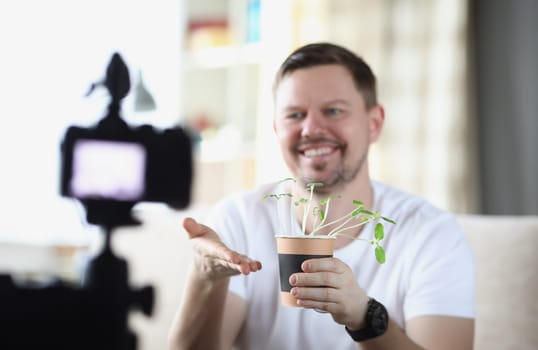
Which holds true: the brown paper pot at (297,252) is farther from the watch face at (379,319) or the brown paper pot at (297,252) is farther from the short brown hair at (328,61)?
the short brown hair at (328,61)

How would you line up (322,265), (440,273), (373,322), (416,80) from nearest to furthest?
(322,265) < (373,322) < (440,273) < (416,80)

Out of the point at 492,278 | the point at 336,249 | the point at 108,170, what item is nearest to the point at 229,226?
the point at 336,249

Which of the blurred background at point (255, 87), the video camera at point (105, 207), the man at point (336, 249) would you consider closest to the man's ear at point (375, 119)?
the man at point (336, 249)

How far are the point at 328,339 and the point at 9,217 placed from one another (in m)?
3.08

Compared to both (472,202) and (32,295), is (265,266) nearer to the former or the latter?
(32,295)

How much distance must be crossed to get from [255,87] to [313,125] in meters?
2.88

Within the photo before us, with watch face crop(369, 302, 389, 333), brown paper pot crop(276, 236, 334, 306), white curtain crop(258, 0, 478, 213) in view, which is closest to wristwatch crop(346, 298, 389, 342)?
watch face crop(369, 302, 389, 333)

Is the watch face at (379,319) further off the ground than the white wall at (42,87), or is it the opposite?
the white wall at (42,87)

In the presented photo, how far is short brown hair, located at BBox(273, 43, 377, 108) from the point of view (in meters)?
1.65

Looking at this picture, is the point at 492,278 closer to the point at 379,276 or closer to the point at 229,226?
the point at 379,276

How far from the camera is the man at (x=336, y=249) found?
1406 mm

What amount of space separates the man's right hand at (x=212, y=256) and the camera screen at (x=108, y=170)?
23 centimetres

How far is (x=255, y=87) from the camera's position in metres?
4.45

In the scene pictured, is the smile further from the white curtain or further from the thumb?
the white curtain
